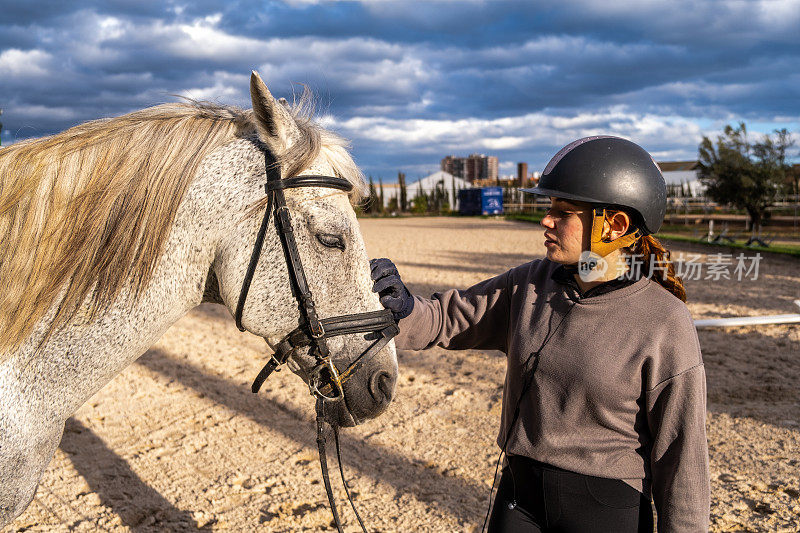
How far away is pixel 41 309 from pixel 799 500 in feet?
14.2

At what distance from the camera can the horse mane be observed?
168cm

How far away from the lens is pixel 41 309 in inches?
66.4

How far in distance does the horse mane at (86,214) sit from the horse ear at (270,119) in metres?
0.04

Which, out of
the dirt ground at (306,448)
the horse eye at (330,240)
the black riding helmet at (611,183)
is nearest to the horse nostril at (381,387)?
the horse eye at (330,240)

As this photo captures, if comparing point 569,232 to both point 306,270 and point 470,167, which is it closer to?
point 306,270

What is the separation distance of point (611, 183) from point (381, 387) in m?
1.03

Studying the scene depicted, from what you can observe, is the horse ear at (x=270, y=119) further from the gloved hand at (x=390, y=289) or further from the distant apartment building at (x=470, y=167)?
the distant apartment building at (x=470, y=167)

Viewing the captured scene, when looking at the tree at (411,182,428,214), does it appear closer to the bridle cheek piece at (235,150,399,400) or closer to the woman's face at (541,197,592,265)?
the woman's face at (541,197,592,265)

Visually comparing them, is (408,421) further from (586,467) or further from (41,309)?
(41,309)

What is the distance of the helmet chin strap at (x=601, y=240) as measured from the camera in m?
1.89

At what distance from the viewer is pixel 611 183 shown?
6.19 feet

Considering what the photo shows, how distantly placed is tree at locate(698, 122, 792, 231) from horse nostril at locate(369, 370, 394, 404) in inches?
837

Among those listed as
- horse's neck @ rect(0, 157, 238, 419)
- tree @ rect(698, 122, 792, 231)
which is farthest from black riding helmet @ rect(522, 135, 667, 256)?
tree @ rect(698, 122, 792, 231)

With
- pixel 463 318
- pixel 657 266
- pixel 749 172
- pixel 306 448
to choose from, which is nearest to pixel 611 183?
pixel 657 266
